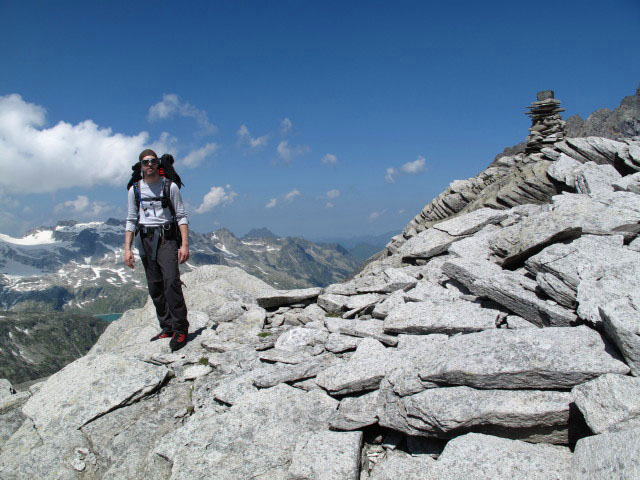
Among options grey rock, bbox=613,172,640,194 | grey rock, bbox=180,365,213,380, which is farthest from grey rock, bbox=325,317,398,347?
grey rock, bbox=613,172,640,194

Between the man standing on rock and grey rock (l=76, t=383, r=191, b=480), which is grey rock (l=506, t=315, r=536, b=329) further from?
the man standing on rock

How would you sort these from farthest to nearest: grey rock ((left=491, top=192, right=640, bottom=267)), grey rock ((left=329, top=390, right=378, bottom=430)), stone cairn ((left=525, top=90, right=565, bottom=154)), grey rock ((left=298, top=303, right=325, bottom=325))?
stone cairn ((left=525, top=90, right=565, bottom=154))
grey rock ((left=298, top=303, right=325, bottom=325))
grey rock ((left=491, top=192, right=640, bottom=267))
grey rock ((left=329, top=390, right=378, bottom=430))

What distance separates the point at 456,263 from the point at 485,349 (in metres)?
4.75

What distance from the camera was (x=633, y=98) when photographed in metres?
117

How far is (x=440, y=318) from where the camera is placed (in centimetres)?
952

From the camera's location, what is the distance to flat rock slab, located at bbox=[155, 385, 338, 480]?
6.71m

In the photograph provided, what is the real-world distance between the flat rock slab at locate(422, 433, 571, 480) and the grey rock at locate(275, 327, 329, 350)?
203 inches

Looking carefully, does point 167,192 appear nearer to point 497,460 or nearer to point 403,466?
point 403,466

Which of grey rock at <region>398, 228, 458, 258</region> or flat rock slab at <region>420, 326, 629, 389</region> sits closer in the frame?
flat rock slab at <region>420, 326, 629, 389</region>

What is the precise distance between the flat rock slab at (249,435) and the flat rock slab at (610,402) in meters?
4.28

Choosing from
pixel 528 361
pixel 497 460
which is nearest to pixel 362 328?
pixel 528 361

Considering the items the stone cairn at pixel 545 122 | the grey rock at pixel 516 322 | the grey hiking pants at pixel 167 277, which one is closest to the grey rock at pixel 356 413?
the grey rock at pixel 516 322

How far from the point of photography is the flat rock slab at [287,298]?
14750 mm

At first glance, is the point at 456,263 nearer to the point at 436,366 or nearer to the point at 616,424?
the point at 436,366
